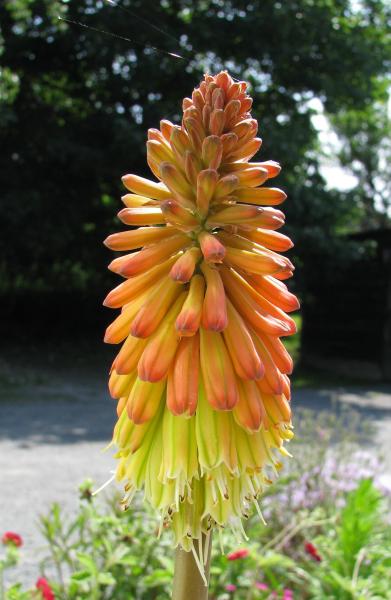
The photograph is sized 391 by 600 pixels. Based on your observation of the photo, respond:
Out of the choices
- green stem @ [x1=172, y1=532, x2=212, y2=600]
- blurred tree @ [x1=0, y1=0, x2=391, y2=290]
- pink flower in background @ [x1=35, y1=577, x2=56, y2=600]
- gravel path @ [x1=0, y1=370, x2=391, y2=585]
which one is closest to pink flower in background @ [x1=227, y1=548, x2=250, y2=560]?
pink flower in background @ [x1=35, y1=577, x2=56, y2=600]

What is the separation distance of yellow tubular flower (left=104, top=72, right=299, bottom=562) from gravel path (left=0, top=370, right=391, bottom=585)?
226cm

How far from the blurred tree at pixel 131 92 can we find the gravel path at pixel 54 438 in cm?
386

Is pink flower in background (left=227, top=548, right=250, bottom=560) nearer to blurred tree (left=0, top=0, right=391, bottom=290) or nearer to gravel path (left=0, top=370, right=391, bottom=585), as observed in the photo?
gravel path (left=0, top=370, right=391, bottom=585)

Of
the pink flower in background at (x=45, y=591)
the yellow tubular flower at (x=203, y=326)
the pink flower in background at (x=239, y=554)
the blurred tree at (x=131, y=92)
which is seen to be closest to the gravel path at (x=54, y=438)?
the pink flower in background at (x=45, y=591)

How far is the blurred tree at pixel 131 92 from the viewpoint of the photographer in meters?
14.4

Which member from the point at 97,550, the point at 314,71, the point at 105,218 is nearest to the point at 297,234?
the point at 314,71

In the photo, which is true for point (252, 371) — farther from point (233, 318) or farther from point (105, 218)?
point (105, 218)

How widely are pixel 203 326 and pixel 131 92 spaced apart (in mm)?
15209

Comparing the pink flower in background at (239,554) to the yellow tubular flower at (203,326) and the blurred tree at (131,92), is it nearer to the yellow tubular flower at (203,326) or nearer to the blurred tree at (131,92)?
the yellow tubular flower at (203,326)

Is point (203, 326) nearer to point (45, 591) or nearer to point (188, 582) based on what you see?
point (188, 582)

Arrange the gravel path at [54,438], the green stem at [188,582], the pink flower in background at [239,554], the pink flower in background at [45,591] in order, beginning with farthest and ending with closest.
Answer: the gravel path at [54,438], the pink flower in background at [239,554], the pink flower in background at [45,591], the green stem at [188,582]

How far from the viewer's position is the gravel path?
19.4ft

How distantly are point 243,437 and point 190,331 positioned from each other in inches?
10.8

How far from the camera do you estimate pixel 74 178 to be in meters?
15.9
